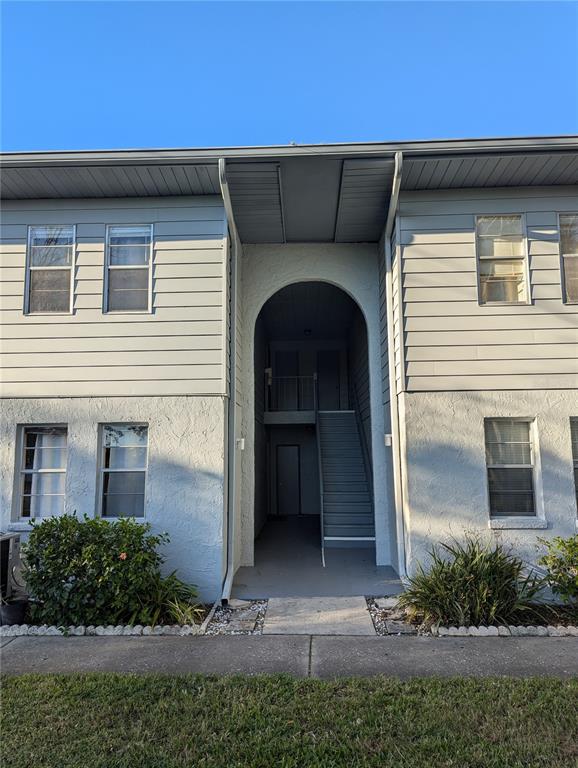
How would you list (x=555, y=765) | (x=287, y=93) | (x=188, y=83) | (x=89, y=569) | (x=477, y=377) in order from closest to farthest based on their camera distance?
(x=555, y=765)
(x=89, y=569)
(x=477, y=377)
(x=188, y=83)
(x=287, y=93)

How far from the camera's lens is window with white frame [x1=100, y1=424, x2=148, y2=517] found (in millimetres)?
6984

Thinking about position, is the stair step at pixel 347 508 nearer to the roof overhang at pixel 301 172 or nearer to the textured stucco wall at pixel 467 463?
the textured stucco wall at pixel 467 463

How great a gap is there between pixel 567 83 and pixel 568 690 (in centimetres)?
833

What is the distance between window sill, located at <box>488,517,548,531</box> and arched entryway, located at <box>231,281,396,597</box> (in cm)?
180

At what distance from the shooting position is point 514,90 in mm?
8422

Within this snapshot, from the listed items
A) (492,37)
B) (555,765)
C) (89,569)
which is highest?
(492,37)

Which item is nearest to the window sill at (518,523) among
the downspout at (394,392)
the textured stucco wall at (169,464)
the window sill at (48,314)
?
the downspout at (394,392)

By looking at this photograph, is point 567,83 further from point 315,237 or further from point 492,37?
point 315,237

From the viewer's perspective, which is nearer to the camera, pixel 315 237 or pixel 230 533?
pixel 230 533

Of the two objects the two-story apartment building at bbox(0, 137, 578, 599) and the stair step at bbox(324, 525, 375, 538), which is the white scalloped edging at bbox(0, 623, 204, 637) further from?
the stair step at bbox(324, 525, 375, 538)

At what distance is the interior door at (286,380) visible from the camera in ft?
48.4

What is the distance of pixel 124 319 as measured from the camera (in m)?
7.14

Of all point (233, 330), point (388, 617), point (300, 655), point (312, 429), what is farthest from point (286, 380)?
point (300, 655)

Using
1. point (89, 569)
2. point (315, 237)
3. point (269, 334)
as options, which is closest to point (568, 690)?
point (89, 569)
